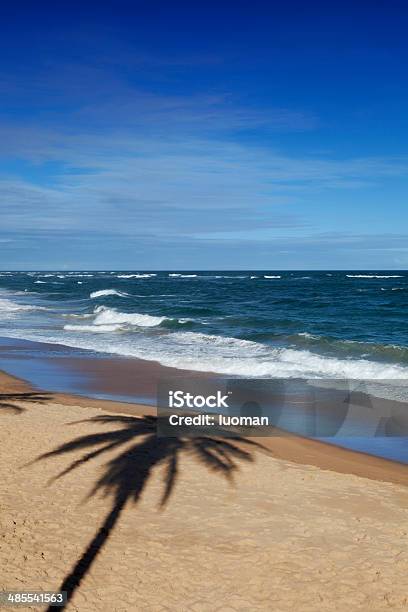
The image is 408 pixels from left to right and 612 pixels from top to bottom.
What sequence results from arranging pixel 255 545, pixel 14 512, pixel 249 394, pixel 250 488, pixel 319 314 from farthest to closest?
1. pixel 319 314
2. pixel 249 394
3. pixel 250 488
4. pixel 14 512
5. pixel 255 545

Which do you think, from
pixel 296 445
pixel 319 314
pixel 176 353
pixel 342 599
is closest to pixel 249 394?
pixel 296 445

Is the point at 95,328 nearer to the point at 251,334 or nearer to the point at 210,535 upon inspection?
the point at 251,334

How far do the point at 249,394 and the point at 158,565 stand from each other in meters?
10.9

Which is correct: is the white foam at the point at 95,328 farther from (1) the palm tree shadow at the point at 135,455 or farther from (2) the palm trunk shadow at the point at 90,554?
(2) the palm trunk shadow at the point at 90,554

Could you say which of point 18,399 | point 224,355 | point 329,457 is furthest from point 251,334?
point 329,457

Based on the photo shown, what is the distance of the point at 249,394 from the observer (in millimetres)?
18406

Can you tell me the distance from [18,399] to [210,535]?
9.26m

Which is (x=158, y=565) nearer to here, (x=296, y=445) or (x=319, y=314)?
(x=296, y=445)

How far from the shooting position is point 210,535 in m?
8.52

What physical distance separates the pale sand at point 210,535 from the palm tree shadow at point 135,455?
83 mm

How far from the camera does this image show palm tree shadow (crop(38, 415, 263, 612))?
31.8ft

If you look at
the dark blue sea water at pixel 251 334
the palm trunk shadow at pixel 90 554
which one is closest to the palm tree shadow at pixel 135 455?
the palm trunk shadow at pixel 90 554

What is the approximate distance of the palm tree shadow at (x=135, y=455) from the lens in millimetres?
9703

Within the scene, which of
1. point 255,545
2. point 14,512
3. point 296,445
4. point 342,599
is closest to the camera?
point 342,599
